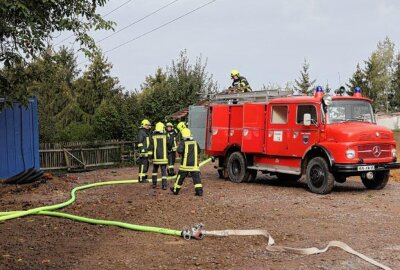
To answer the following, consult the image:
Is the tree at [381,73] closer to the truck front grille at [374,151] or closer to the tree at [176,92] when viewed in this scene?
the tree at [176,92]

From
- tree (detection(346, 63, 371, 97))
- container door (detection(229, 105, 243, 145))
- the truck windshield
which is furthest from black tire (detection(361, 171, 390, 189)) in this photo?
tree (detection(346, 63, 371, 97))

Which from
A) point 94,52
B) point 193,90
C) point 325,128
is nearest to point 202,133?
point 325,128

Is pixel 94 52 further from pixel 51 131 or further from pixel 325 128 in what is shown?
pixel 51 131

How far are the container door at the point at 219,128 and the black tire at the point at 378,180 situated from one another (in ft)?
14.4

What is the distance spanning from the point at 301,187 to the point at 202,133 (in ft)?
13.2

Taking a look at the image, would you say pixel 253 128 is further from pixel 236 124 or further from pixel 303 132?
pixel 303 132

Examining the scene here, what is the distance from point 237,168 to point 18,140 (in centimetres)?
667

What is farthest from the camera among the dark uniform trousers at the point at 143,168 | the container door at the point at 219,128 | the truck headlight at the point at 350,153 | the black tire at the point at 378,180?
the container door at the point at 219,128

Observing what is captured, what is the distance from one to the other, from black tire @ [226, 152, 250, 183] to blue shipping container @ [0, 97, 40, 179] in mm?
6123

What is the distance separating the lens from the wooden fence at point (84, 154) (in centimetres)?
2231

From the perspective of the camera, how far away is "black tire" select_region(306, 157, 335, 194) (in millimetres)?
13086

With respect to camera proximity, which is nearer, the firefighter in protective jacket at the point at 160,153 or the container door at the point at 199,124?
the firefighter in protective jacket at the point at 160,153

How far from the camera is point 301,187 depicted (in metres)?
15.2

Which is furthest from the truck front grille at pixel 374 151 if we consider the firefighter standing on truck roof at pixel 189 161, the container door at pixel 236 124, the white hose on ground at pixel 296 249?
the white hose on ground at pixel 296 249
